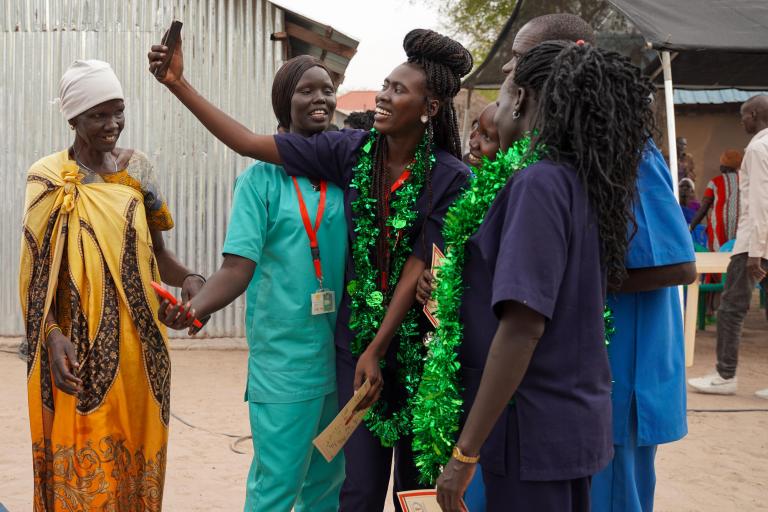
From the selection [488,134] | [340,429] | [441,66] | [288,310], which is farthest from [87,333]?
[488,134]

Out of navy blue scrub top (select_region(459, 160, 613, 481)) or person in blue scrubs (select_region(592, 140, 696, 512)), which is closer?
navy blue scrub top (select_region(459, 160, 613, 481))

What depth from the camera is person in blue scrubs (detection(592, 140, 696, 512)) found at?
7.44 feet

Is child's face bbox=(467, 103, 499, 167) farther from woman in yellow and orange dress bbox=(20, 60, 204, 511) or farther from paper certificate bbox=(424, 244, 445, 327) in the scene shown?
woman in yellow and orange dress bbox=(20, 60, 204, 511)

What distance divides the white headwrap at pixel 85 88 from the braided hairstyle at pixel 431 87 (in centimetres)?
110

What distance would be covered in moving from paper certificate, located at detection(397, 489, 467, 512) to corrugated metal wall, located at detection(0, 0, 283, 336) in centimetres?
681

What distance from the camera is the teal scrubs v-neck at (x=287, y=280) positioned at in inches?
114

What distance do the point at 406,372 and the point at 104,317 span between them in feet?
3.98

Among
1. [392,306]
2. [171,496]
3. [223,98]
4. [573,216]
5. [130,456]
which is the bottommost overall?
[171,496]

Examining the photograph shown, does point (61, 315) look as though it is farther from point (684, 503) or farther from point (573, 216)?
point (684, 503)

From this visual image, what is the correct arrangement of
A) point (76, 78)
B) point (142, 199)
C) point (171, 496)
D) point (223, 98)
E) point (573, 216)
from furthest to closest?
point (223, 98) < point (171, 496) < point (142, 199) < point (76, 78) < point (573, 216)

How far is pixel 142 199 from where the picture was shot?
3.34 m

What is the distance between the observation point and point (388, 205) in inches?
111

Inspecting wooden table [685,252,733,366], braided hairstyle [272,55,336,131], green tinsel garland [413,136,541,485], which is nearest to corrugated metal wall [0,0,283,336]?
wooden table [685,252,733,366]

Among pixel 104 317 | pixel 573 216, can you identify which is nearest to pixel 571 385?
pixel 573 216
